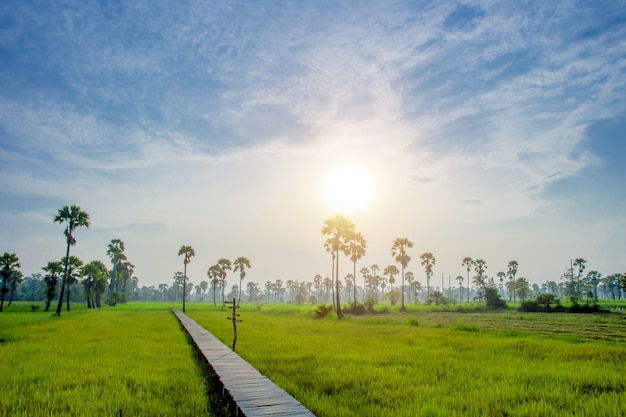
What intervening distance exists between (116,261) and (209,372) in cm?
10190

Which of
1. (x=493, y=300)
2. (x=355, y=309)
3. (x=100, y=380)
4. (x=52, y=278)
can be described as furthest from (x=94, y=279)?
(x=493, y=300)

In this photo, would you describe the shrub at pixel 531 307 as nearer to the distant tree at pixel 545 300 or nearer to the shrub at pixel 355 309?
the distant tree at pixel 545 300

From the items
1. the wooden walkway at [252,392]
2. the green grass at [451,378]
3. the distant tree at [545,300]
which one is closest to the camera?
the wooden walkway at [252,392]

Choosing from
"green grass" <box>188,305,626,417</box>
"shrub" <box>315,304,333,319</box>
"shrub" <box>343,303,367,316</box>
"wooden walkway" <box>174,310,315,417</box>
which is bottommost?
"shrub" <box>343,303,367,316</box>

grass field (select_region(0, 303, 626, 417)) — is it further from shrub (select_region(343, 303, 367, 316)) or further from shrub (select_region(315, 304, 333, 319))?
shrub (select_region(343, 303, 367, 316))

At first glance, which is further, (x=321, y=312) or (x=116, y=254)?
(x=116, y=254)

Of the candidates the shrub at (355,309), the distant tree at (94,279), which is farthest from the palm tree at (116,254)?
the shrub at (355,309)

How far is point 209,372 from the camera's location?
41.2 feet

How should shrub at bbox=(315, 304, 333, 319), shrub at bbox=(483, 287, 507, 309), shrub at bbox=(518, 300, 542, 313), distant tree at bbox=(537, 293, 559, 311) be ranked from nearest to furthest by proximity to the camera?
shrub at bbox=(315, 304, 333, 319), shrub at bbox=(518, 300, 542, 313), distant tree at bbox=(537, 293, 559, 311), shrub at bbox=(483, 287, 507, 309)

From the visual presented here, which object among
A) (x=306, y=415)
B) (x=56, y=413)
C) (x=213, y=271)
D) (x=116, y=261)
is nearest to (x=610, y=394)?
(x=306, y=415)

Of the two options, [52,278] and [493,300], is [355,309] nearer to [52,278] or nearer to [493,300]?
[493,300]

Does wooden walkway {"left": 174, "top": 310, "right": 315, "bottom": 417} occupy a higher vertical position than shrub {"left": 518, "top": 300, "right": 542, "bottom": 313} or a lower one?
higher

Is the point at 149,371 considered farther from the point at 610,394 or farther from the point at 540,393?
the point at 610,394

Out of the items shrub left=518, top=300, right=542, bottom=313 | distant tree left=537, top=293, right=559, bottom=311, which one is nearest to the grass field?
shrub left=518, top=300, right=542, bottom=313
